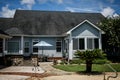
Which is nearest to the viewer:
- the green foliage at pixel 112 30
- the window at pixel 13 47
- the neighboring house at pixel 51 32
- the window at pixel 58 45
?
the green foliage at pixel 112 30

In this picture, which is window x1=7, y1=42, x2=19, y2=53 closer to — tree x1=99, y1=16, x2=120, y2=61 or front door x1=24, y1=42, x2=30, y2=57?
front door x1=24, y1=42, x2=30, y2=57

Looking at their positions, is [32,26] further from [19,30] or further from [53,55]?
[53,55]

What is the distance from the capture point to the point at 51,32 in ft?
119

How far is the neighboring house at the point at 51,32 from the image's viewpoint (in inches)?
1271

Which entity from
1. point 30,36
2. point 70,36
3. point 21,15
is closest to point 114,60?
point 70,36

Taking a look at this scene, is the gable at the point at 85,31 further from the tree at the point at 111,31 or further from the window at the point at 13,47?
the window at the point at 13,47

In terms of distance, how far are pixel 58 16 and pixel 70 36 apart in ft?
32.4

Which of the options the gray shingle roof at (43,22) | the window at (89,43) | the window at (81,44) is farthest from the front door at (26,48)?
the window at (89,43)

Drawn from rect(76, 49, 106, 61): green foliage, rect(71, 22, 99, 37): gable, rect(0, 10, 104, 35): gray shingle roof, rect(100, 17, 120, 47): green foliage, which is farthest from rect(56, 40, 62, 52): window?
rect(76, 49, 106, 61): green foliage

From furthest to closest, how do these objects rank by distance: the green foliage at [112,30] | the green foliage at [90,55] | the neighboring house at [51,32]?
1. the neighboring house at [51,32]
2. the green foliage at [112,30]
3. the green foliage at [90,55]

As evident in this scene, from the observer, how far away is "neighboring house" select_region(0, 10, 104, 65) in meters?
32.3

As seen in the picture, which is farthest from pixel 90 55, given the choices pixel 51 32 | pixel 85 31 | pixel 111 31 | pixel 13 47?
pixel 13 47

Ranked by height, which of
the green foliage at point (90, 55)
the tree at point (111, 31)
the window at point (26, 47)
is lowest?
the green foliage at point (90, 55)

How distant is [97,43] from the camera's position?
108ft
